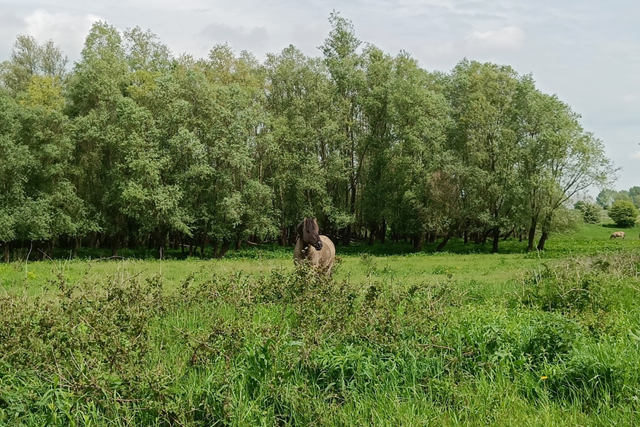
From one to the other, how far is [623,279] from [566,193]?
97.0 ft

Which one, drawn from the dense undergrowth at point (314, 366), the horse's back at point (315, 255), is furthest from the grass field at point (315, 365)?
the horse's back at point (315, 255)

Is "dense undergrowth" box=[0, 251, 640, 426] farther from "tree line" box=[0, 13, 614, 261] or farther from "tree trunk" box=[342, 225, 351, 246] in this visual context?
"tree trunk" box=[342, 225, 351, 246]

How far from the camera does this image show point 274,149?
3991 centimetres

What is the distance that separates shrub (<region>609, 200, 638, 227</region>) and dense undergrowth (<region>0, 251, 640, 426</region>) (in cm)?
6126

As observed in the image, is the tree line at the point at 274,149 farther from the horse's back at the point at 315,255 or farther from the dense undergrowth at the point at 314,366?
the dense undergrowth at the point at 314,366

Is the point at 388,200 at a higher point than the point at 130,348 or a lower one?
higher

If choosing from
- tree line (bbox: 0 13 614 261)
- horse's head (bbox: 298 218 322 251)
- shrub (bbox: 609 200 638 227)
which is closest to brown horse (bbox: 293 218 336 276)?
horse's head (bbox: 298 218 322 251)

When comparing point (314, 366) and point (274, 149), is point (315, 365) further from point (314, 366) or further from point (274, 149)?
point (274, 149)

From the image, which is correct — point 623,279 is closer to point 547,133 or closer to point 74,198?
point 547,133

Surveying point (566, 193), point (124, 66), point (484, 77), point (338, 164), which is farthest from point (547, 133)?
point (124, 66)

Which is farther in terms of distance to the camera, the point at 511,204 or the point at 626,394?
the point at 511,204

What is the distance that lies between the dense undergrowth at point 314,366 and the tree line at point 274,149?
27.5 meters

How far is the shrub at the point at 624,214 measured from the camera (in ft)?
199

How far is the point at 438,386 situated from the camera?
595 centimetres
